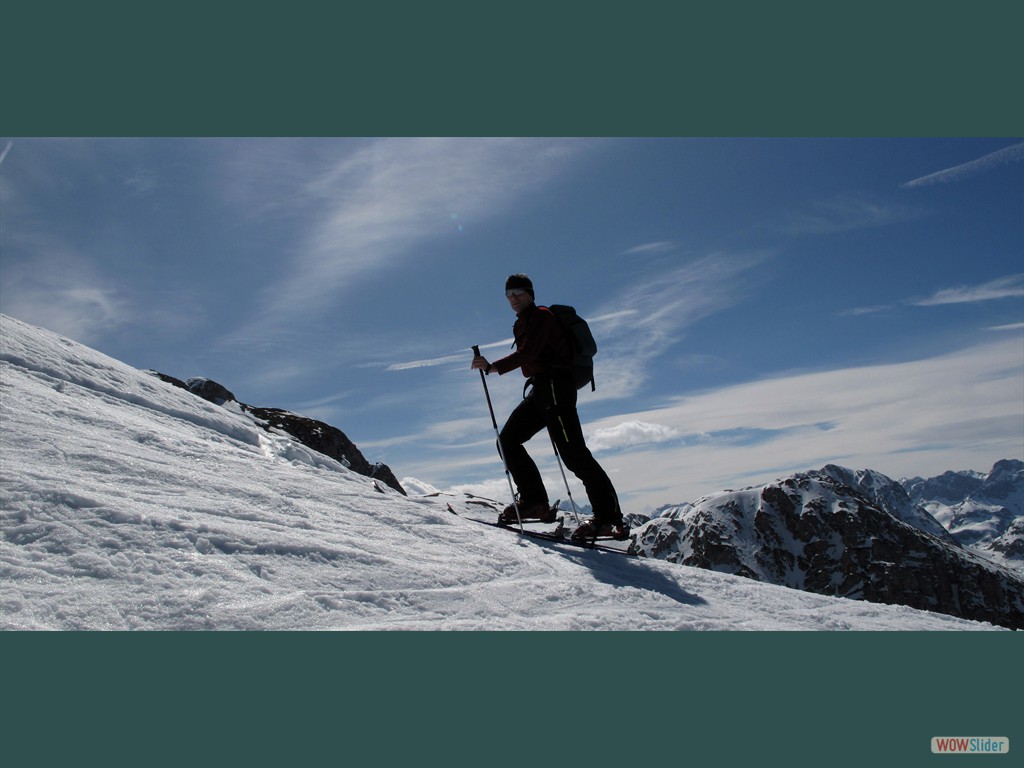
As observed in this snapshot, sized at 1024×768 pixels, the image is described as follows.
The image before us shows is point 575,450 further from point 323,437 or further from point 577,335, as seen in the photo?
point 323,437

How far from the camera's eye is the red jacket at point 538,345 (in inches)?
305

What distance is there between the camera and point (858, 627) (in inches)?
227

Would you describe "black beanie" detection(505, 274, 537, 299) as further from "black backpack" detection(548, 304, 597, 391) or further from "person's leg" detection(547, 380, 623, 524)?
"person's leg" detection(547, 380, 623, 524)

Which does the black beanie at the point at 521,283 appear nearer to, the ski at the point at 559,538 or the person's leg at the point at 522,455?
the person's leg at the point at 522,455

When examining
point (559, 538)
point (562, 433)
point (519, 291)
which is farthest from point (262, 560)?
point (519, 291)

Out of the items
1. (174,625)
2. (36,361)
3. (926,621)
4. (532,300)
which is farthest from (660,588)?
(36,361)

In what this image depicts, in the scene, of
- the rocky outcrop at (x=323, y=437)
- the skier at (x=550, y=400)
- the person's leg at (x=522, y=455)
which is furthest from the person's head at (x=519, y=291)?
the rocky outcrop at (x=323, y=437)

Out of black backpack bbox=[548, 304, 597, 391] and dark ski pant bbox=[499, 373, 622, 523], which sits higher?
black backpack bbox=[548, 304, 597, 391]

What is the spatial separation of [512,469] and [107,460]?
14.5 ft
